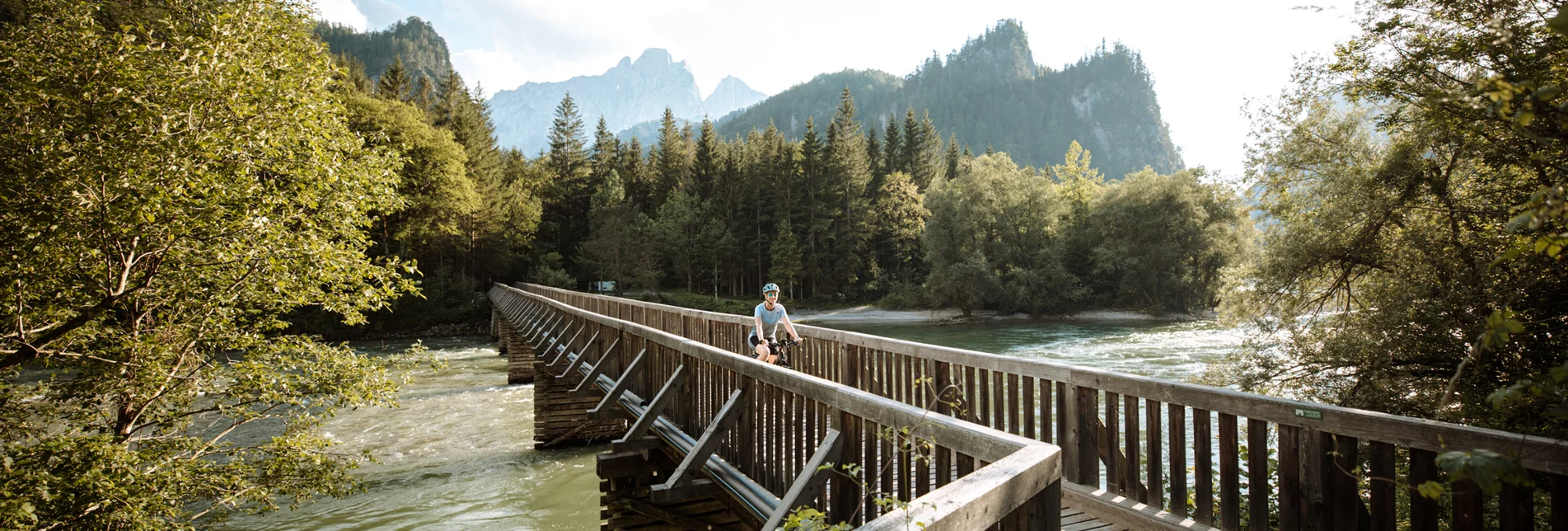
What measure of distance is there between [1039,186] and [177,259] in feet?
169

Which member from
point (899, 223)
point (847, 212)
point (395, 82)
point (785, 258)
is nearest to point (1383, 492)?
point (785, 258)

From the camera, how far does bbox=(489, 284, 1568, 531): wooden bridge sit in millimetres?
3027

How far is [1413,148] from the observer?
11281 mm

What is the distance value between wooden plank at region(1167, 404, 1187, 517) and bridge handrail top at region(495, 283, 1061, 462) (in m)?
1.18

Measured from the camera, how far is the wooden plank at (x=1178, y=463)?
15.3ft

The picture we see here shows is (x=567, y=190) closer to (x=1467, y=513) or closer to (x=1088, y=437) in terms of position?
(x=1088, y=437)

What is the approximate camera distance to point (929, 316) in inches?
2077

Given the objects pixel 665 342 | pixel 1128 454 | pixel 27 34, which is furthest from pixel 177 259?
pixel 1128 454

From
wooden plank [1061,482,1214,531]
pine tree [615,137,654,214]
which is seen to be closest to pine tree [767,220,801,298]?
pine tree [615,137,654,214]

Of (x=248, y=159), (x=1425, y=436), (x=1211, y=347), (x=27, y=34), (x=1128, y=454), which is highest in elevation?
(x=27, y=34)

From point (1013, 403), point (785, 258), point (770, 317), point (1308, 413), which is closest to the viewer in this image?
point (1308, 413)

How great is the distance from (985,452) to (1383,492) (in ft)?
7.25

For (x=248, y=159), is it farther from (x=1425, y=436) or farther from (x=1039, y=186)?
(x=1039, y=186)

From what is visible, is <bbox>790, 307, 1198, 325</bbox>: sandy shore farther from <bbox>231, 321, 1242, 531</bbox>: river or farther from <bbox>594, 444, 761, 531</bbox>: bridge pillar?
<bbox>594, 444, 761, 531</bbox>: bridge pillar
